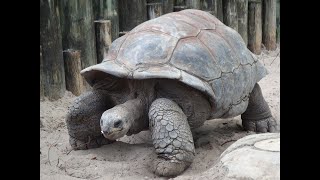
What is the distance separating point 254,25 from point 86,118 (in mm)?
3798

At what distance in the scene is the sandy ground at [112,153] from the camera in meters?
3.00

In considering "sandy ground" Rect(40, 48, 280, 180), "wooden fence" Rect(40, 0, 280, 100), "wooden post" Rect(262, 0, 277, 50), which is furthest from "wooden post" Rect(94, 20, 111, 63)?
"wooden post" Rect(262, 0, 277, 50)

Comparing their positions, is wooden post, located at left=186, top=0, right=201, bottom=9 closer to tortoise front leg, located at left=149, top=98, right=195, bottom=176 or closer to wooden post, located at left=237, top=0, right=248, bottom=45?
wooden post, located at left=237, top=0, right=248, bottom=45

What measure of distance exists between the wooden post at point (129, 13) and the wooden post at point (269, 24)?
2.40 m

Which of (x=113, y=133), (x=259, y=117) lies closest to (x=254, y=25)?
(x=259, y=117)

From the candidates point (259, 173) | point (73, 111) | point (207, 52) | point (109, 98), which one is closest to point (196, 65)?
point (207, 52)

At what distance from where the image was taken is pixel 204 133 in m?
3.96

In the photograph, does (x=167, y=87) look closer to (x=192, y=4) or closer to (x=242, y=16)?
(x=192, y=4)

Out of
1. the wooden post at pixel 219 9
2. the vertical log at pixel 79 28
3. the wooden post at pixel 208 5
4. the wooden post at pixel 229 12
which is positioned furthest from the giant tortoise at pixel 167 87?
the wooden post at pixel 229 12

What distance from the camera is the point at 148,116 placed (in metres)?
3.26

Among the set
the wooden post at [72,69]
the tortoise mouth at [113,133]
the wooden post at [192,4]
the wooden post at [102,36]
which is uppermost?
the wooden post at [192,4]

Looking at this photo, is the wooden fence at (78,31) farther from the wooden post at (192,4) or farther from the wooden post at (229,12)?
the wooden post at (229,12)
